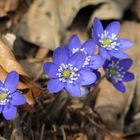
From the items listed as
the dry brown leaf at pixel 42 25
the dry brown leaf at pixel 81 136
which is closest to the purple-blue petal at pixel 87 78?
the dry brown leaf at pixel 81 136

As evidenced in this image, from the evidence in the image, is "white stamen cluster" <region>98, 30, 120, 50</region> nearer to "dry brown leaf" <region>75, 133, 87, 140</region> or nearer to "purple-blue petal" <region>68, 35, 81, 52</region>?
"purple-blue petal" <region>68, 35, 81, 52</region>

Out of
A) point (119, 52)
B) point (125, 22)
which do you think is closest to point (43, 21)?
point (125, 22)

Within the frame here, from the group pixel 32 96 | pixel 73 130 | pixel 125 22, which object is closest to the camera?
pixel 32 96

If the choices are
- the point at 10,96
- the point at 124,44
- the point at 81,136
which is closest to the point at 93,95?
the point at 81,136

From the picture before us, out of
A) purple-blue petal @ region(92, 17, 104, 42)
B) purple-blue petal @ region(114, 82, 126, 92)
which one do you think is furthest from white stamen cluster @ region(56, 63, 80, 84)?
purple-blue petal @ region(114, 82, 126, 92)

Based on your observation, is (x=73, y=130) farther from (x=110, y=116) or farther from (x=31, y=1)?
(x=31, y=1)

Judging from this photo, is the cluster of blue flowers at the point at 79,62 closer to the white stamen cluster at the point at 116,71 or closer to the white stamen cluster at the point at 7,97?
the white stamen cluster at the point at 116,71
